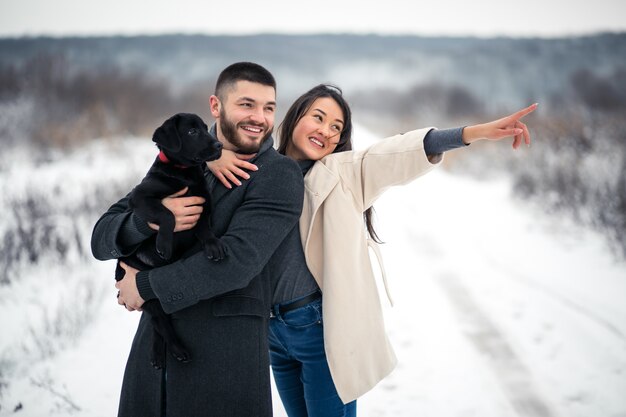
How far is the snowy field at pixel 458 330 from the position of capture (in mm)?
2848

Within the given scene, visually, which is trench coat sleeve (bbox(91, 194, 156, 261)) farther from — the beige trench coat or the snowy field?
the snowy field

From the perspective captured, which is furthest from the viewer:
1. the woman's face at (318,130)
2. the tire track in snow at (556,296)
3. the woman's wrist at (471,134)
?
the tire track in snow at (556,296)

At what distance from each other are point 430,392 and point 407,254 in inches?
107

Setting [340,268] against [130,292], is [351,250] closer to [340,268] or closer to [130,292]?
[340,268]

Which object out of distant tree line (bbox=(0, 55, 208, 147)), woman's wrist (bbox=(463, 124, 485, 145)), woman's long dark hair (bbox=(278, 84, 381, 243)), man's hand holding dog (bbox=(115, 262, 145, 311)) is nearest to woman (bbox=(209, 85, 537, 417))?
woman's wrist (bbox=(463, 124, 485, 145))

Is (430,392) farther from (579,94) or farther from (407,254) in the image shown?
(579,94)

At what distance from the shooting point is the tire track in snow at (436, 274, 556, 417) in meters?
2.71

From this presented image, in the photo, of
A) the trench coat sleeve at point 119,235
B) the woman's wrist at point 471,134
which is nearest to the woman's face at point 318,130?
the woman's wrist at point 471,134

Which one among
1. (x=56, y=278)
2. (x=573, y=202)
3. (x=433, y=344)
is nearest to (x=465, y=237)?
(x=573, y=202)

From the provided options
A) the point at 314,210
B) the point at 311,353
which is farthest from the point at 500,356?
the point at 314,210

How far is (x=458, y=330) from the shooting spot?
3.67 metres

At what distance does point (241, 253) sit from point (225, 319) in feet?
0.83

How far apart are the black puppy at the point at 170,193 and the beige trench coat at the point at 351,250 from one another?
16.5 inches

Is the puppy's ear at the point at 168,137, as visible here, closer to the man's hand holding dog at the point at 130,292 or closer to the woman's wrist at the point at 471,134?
the man's hand holding dog at the point at 130,292
